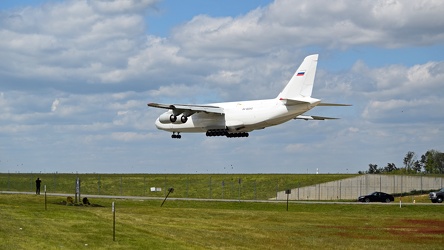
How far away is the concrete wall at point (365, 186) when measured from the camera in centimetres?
9750

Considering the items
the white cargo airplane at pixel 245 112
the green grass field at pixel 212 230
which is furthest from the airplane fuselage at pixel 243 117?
the green grass field at pixel 212 230

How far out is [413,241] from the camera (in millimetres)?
43125

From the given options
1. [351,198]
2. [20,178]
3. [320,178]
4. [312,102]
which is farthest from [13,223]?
[20,178]

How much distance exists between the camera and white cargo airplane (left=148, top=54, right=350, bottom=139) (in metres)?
69.1

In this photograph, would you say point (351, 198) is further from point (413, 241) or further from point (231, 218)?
point (413, 241)

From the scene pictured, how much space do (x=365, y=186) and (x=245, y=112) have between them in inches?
1283

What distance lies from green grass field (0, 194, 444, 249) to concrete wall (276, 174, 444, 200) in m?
33.1

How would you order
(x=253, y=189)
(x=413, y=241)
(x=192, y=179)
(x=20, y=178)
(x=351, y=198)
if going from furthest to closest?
(x=20, y=178) → (x=192, y=179) → (x=253, y=189) → (x=351, y=198) → (x=413, y=241)

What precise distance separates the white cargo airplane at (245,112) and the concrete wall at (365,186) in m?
23.7

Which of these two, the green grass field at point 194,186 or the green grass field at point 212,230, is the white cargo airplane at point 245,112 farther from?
the green grass field at point 194,186

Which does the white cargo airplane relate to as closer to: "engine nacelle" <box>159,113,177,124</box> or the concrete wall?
"engine nacelle" <box>159,113,177,124</box>

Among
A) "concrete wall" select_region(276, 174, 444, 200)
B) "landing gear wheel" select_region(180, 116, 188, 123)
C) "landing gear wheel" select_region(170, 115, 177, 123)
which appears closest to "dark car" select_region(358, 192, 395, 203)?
"concrete wall" select_region(276, 174, 444, 200)

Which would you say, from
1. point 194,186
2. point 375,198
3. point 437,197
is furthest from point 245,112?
point 194,186

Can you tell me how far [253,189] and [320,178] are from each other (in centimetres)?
914
